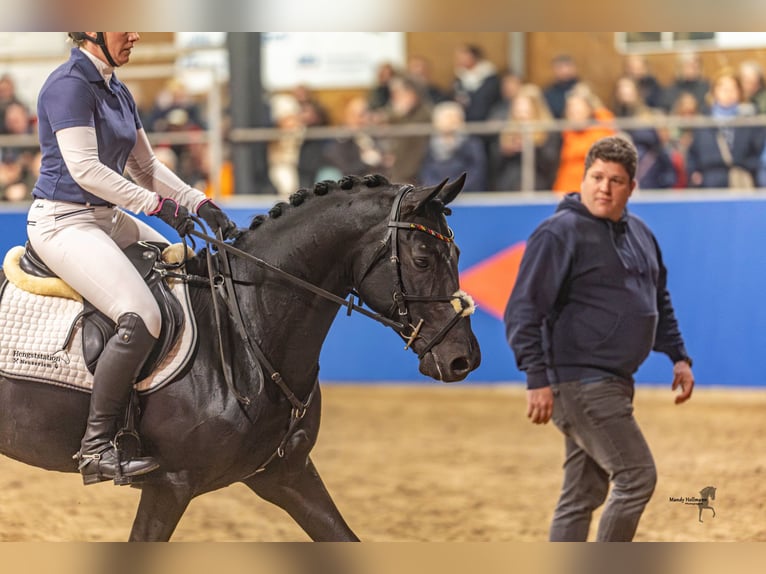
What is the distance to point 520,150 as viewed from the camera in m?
8.55

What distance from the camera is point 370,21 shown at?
4031 millimetres

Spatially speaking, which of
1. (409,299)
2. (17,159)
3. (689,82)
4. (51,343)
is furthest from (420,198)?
(689,82)

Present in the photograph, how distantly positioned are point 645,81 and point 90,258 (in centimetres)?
672

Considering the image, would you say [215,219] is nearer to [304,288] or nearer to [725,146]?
[304,288]

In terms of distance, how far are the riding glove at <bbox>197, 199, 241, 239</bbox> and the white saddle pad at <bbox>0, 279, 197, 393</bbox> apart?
0.23 m

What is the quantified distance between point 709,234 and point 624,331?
3.91 metres

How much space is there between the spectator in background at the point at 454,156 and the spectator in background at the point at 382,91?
1.01m

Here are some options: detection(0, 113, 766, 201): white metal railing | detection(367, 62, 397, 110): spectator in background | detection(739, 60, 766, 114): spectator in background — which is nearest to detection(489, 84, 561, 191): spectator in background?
detection(0, 113, 766, 201): white metal railing

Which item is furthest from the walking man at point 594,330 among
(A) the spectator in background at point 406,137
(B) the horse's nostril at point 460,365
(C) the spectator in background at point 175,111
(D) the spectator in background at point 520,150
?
(C) the spectator in background at point 175,111

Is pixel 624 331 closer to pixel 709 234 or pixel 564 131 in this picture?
pixel 709 234

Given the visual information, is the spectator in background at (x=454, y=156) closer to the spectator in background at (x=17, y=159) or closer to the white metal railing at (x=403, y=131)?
the white metal railing at (x=403, y=131)

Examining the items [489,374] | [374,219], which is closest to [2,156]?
[489,374]

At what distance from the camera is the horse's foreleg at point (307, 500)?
3.72 metres

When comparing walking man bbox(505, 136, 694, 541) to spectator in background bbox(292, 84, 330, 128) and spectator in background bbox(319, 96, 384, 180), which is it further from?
spectator in background bbox(292, 84, 330, 128)
